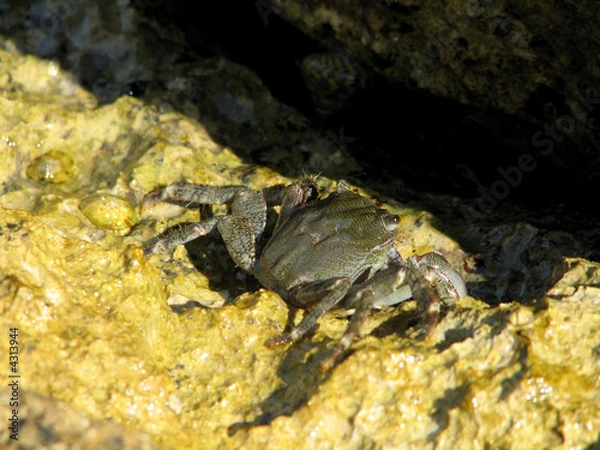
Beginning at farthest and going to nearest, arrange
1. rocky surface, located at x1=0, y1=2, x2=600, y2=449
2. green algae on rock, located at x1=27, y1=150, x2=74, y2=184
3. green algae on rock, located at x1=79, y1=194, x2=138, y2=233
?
green algae on rock, located at x1=27, y1=150, x2=74, y2=184 → green algae on rock, located at x1=79, y1=194, x2=138, y2=233 → rocky surface, located at x1=0, y1=2, x2=600, y2=449

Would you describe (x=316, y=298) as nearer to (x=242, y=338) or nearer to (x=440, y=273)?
(x=242, y=338)

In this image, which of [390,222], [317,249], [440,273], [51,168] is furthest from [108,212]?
[440,273]

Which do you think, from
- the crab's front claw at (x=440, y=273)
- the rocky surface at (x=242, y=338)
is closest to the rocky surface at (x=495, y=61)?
the rocky surface at (x=242, y=338)

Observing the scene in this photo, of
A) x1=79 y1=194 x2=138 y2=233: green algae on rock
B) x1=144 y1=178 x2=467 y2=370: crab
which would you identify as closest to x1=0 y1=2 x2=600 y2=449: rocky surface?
x1=79 y1=194 x2=138 y2=233: green algae on rock

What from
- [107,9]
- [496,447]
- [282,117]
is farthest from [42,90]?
[496,447]

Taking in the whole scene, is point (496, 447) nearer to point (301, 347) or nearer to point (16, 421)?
point (301, 347)

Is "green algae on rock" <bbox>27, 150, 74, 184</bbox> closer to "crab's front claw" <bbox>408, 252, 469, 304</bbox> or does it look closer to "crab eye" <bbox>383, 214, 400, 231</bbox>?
"crab eye" <bbox>383, 214, 400, 231</bbox>
